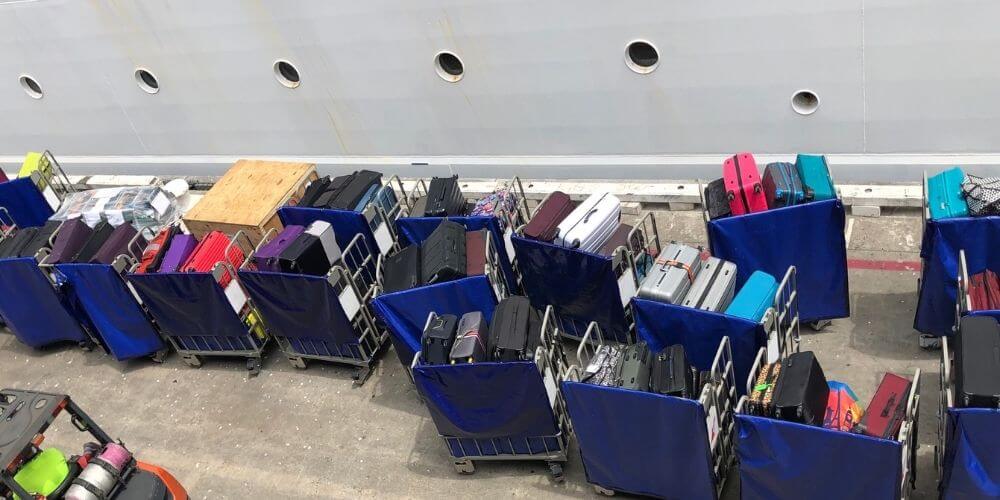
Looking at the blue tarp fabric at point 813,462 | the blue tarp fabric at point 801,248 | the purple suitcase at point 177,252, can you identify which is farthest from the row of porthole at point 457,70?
the blue tarp fabric at point 813,462

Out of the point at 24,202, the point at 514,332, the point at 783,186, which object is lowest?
the point at 514,332

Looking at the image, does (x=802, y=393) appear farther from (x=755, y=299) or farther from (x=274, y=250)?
(x=274, y=250)

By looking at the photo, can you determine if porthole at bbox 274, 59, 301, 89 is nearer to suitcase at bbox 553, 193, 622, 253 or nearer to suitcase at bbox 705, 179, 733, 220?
suitcase at bbox 553, 193, 622, 253

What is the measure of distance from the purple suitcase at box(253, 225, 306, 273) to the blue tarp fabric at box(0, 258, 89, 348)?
257 cm

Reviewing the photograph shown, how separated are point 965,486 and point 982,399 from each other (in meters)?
0.58

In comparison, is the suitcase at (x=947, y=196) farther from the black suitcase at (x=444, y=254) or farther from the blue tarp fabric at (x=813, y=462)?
the black suitcase at (x=444, y=254)

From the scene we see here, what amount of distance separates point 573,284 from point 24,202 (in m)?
8.61

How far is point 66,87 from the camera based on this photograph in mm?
12406

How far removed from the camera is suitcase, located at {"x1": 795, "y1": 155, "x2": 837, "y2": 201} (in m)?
6.89

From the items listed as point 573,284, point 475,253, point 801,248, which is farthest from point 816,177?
point 475,253

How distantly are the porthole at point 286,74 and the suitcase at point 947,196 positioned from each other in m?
7.58

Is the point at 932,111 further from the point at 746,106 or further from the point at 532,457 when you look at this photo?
the point at 532,457

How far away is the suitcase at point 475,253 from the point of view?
731 centimetres

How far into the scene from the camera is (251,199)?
9.71 m
